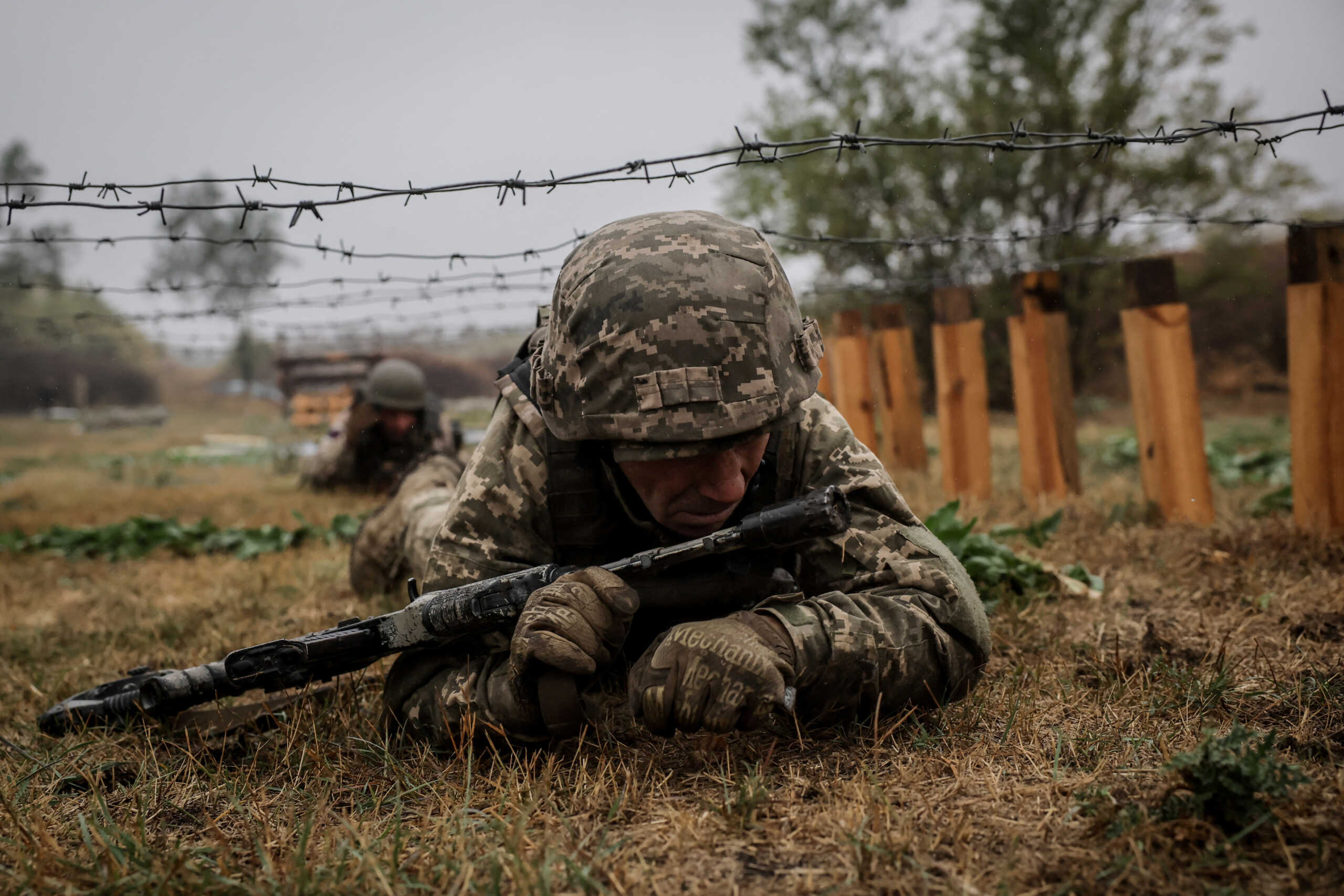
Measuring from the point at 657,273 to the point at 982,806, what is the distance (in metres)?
1.34

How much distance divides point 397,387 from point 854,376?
13.2ft

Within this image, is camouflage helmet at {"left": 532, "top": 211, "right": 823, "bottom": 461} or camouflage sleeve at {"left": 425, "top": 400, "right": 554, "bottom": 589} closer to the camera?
camouflage helmet at {"left": 532, "top": 211, "right": 823, "bottom": 461}

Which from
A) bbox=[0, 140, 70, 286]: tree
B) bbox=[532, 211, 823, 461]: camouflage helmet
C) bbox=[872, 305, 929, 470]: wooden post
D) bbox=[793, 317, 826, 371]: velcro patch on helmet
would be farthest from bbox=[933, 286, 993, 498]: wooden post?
bbox=[0, 140, 70, 286]: tree

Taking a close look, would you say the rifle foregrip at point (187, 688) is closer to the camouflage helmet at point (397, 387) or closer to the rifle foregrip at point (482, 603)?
the rifle foregrip at point (482, 603)

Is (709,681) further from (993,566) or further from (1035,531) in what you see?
(1035,531)

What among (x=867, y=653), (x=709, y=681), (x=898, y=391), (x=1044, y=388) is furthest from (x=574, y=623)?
(x=898, y=391)

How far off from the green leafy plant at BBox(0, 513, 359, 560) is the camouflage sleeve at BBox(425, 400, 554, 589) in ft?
13.7

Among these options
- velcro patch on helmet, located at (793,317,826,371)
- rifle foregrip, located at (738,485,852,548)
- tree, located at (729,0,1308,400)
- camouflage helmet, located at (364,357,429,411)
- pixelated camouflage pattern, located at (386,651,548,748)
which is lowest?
pixelated camouflage pattern, located at (386,651,548,748)

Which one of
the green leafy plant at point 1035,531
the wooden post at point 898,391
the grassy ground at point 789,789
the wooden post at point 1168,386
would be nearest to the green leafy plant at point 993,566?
the grassy ground at point 789,789

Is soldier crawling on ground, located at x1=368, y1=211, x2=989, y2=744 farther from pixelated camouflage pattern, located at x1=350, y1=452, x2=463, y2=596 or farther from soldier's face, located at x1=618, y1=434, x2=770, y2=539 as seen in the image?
pixelated camouflage pattern, located at x1=350, y1=452, x2=463, y2=596

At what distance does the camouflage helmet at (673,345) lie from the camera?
204 cm

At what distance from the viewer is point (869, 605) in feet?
7.14

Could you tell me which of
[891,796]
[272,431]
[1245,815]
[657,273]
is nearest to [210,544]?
[657,273]

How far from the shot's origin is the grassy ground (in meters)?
1.56
